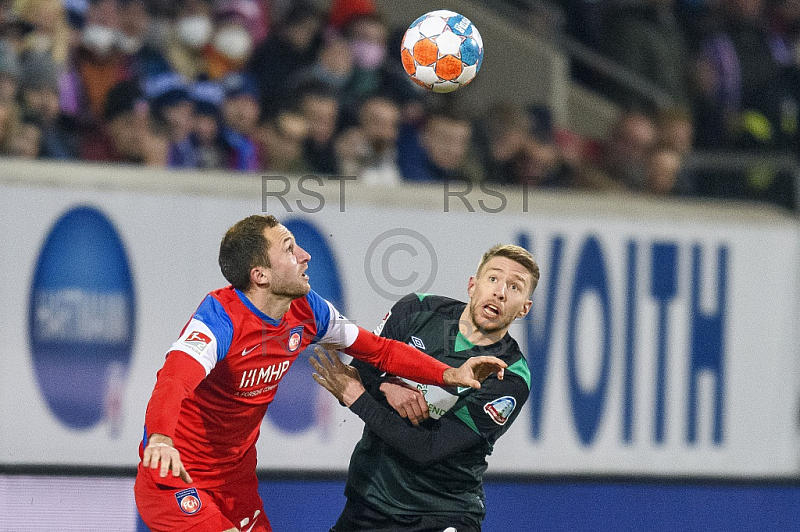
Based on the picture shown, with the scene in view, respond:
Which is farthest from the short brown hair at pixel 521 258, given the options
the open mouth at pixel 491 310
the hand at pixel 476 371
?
the hand at pixel 476 371

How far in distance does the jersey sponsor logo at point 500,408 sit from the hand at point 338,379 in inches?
22.9

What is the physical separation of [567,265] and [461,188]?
0.93 m

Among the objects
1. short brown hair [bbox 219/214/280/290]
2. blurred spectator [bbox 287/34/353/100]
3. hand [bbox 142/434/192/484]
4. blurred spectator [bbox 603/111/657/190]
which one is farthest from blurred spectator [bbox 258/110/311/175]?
hand [bbox 142/434/192/484]

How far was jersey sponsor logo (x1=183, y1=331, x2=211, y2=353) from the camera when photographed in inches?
177

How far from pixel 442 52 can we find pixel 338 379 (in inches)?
89.4

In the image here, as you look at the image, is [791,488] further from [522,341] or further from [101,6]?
[101,6]

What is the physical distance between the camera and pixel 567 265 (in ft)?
25.7

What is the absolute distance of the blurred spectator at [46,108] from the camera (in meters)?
7.48

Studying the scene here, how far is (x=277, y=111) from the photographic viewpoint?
328 inches

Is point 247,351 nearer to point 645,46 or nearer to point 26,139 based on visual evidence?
point 26,139

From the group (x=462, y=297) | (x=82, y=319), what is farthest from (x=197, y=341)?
(x=462, y=297)

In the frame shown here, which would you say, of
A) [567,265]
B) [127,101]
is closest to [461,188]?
[567,265]

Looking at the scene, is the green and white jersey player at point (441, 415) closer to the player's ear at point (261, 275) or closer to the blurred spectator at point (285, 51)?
the player's ear at point (261, 275)

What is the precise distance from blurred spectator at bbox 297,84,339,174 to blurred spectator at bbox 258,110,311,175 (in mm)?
48
